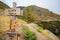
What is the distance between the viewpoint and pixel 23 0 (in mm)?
3900

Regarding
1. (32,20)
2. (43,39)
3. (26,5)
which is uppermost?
(26,5)

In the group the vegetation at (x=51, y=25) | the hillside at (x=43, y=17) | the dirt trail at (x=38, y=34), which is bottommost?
the dirt trail at (x=38, y=34)

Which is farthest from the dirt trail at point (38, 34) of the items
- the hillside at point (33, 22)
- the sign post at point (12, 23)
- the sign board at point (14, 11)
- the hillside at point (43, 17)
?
the sign board at point (14, 11)

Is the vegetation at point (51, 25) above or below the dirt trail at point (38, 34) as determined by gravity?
above

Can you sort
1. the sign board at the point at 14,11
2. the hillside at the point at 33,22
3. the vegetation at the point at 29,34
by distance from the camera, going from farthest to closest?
the hillside at the point at 33,22
the vegetation at the point at 29,34
the sign board at the point at 14,11

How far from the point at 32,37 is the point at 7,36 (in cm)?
41

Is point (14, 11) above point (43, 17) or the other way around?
above

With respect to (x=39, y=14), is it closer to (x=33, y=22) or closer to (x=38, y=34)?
(x=33, y=22)

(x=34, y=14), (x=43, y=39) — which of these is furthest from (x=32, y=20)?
(x=43, y=39)

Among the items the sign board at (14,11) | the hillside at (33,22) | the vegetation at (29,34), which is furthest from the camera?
the hillside at (33,22)

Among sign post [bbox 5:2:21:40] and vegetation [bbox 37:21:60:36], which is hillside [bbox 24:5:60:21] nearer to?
vegetation [bbox 37:21:60:36]

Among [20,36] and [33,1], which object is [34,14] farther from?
[20,36]

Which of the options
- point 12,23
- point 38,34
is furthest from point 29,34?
point 12,23

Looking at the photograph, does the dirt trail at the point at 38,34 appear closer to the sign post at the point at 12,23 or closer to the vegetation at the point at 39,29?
the vegetation at the point at 39,29
